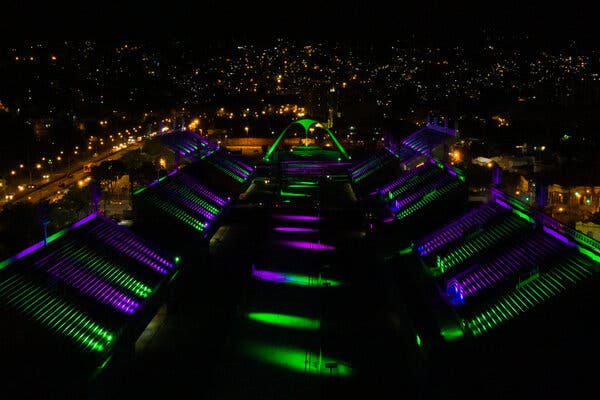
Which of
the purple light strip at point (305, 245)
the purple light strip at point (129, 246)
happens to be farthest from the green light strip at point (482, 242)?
the purple light strip at point (129, 246)

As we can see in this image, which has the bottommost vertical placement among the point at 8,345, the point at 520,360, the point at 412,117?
the point at 412,117

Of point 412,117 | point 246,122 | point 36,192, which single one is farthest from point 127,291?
point 412,117

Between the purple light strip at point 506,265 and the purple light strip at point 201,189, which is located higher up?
the purple light strip at point 506,265

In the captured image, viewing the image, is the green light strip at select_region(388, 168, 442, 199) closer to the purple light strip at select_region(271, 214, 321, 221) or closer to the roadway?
the purple light strip at select_region(271, 214, 321, 221)

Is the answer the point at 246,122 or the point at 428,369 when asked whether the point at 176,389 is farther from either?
the point at 246,122

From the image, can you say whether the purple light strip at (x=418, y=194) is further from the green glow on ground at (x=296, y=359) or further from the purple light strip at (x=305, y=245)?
the green glow on ground at (x=296, y=359)

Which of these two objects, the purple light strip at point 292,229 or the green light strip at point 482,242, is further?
the purple light strip at point 292,229

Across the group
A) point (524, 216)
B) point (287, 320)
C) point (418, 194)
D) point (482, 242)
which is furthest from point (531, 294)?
point (418, 194)
